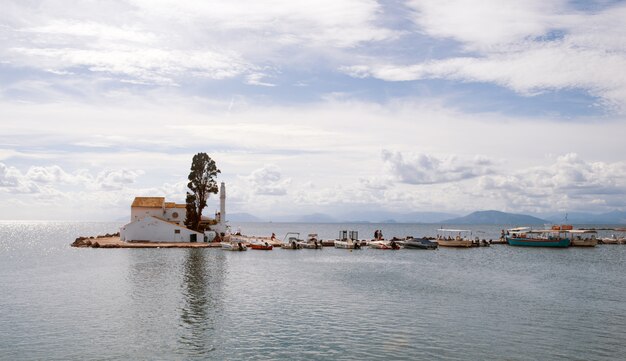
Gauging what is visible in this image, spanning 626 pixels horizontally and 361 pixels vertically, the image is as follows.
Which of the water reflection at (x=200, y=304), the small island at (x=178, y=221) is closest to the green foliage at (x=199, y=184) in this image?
the small island at (x=178, y=221)

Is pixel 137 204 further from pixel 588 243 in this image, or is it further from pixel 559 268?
pixel 588 243

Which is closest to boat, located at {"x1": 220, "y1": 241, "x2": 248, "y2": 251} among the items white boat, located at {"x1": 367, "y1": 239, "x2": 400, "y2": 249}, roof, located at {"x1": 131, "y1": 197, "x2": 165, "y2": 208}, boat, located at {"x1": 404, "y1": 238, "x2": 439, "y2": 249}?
roof, located at {"x1": 131, "y1": 197, "x2": 165, "y2": 208}

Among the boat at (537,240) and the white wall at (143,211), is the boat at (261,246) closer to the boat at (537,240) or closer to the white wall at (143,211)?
the white wall at (143,211)

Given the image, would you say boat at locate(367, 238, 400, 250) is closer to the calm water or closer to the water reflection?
the calm water

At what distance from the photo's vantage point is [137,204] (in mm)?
123562

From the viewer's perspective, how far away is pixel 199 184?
401 ft

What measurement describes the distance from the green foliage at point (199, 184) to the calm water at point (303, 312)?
43.0m

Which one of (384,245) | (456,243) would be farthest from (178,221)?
(456,243)

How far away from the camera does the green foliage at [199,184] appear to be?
120369 mm

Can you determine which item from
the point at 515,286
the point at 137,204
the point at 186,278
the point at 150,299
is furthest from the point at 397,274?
the point at 137,204

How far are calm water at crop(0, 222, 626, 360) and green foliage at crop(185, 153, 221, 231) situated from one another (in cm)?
4300

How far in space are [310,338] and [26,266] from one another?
206 ft

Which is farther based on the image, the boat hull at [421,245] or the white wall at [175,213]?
the white wall at [175,213]

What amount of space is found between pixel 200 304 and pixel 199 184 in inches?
3091
